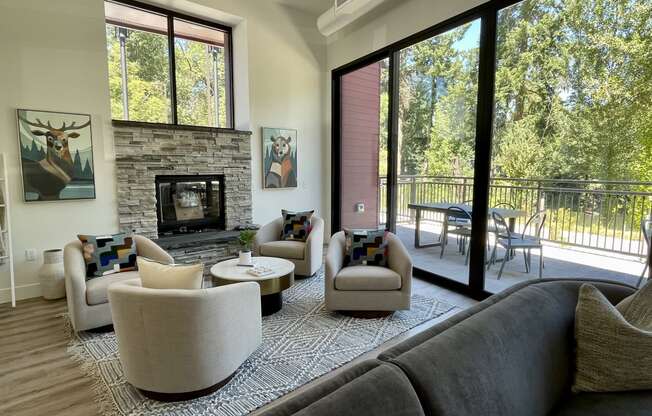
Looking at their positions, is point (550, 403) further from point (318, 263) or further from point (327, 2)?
point (327, 2)

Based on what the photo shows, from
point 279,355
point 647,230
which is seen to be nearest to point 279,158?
point 279,355

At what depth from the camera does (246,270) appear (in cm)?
320

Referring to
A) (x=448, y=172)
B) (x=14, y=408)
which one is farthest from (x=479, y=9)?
(x=14, y=408)

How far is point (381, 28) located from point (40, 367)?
196 inches

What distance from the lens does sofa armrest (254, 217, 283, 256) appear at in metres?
4.43

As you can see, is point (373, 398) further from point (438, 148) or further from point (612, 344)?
point (438, 148)

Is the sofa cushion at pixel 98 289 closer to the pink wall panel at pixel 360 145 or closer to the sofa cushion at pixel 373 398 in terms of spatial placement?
the sofa cushion at pixel 373 398

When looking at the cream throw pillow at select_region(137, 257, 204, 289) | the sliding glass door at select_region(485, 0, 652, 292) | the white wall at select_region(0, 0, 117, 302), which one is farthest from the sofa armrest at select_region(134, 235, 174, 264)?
the sliding glass door at select_region(485, 0, 652, 292)

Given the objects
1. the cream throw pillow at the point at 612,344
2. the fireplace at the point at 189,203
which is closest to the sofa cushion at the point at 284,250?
the fireplace at the point at 189,203

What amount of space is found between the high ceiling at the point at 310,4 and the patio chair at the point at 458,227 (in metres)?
3.56

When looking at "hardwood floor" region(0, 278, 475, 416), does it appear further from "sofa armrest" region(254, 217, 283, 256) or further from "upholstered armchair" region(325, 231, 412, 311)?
"sofa armrest" region(254, 217, 283, 256)

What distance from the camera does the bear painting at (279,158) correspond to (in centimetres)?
532

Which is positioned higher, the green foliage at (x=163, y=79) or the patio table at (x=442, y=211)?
the green foliage at (x=163, y=79)

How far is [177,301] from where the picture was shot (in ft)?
6.25
